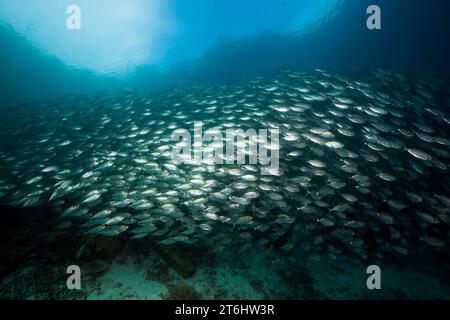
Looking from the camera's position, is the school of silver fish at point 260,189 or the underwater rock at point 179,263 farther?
the school of silver fish at point 260,189

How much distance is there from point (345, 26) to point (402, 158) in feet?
110

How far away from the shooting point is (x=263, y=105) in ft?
37.0

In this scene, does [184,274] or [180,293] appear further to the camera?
[184,274]

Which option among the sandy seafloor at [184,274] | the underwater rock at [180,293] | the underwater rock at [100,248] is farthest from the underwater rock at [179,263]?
the underwater rock at [100,248]

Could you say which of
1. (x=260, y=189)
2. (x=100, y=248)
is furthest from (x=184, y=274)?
(x=260, y=189)

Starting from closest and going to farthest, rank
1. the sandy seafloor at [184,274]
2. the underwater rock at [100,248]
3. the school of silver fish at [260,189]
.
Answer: the sandy seafloor at [184,274]
the underwater rock at [100,248]
the school of silver fish at [260,189]

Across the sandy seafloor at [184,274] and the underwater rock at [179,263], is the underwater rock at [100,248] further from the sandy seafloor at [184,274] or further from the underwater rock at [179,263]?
the underwater rock at [179,263]

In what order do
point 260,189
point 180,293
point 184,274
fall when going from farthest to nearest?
point 260,189 < point 184,274 < point 180,293

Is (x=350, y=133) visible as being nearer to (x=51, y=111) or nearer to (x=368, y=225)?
(x=368, y=225)

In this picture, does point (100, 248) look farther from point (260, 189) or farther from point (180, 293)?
point (260, 189)

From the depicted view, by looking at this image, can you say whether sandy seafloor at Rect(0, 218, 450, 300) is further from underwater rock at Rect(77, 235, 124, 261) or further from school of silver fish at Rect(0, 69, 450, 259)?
school of silver fish at Rect(0, 69, 450, 259)

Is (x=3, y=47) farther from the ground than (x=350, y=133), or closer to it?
farther from the ground
